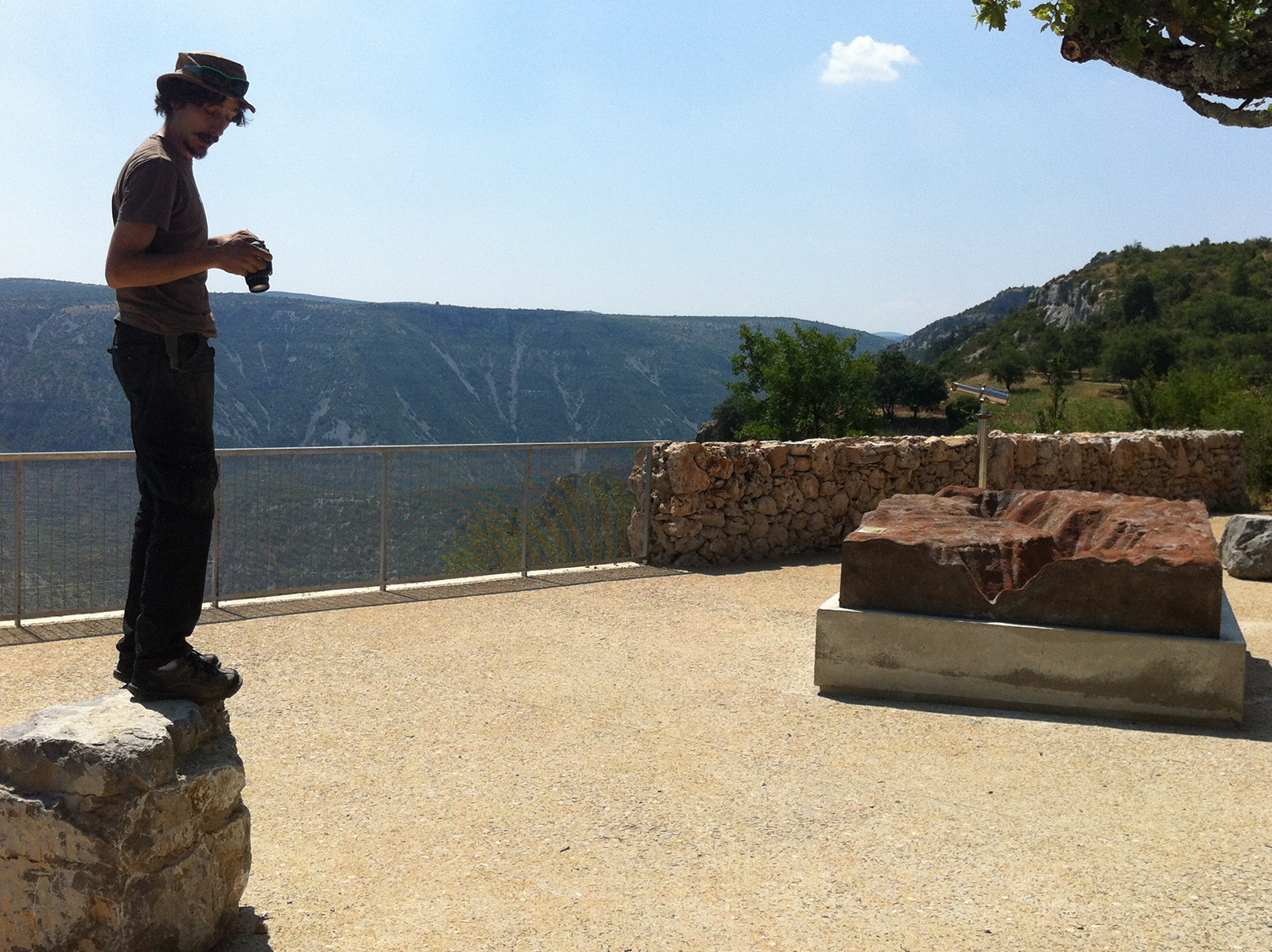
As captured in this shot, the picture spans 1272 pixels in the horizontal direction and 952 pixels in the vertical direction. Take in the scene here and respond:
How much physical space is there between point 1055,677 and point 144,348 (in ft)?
16.3

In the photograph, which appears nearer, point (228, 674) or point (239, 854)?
point (239, 854)

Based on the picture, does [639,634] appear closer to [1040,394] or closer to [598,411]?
[1040,394]

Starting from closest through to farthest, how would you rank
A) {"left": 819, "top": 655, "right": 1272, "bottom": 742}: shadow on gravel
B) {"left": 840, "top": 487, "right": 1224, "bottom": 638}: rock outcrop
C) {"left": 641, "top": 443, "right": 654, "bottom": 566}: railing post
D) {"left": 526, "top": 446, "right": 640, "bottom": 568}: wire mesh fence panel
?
{"left": 819, "top": 655, "right": 1272, "bottom": 742}: shadow on gravel
{"left": 840, "top": 487, "right": 1224, "bottom": 638}: rock outcrop
{"left": 526, "top": 446, "right": 640, "bottom": 568}: wire mesh fence panel
{"left": 641, "top": 443, "right": 654, "bottom": 566}: railing post

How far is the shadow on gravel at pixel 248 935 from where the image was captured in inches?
121

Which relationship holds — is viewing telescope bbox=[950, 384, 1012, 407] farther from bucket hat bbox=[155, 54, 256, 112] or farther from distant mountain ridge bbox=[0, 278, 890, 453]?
distant mountain ridge bbox=[0, 278, 890, 453]

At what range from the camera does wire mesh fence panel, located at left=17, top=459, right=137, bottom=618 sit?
284 inches

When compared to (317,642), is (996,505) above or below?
above

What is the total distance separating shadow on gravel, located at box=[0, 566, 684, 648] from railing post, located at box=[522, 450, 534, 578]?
167 millimetres

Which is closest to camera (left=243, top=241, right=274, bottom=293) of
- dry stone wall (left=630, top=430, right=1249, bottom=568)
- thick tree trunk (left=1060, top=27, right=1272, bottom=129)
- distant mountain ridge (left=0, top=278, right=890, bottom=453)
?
thick tree trunk (left=1060, top=27, right=1272, bottom=129)

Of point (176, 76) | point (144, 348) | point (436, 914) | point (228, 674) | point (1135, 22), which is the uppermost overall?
point (1135, 22)

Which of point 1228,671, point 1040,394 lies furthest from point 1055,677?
point 1040,394

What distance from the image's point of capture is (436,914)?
11.1ft

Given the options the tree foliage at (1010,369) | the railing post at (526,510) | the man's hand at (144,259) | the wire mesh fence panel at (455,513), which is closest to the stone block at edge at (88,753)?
the man's hand at (144,259)

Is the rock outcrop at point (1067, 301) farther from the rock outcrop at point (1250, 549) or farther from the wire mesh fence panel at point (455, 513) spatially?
the wire mesh fence panel at point (455, 513)
